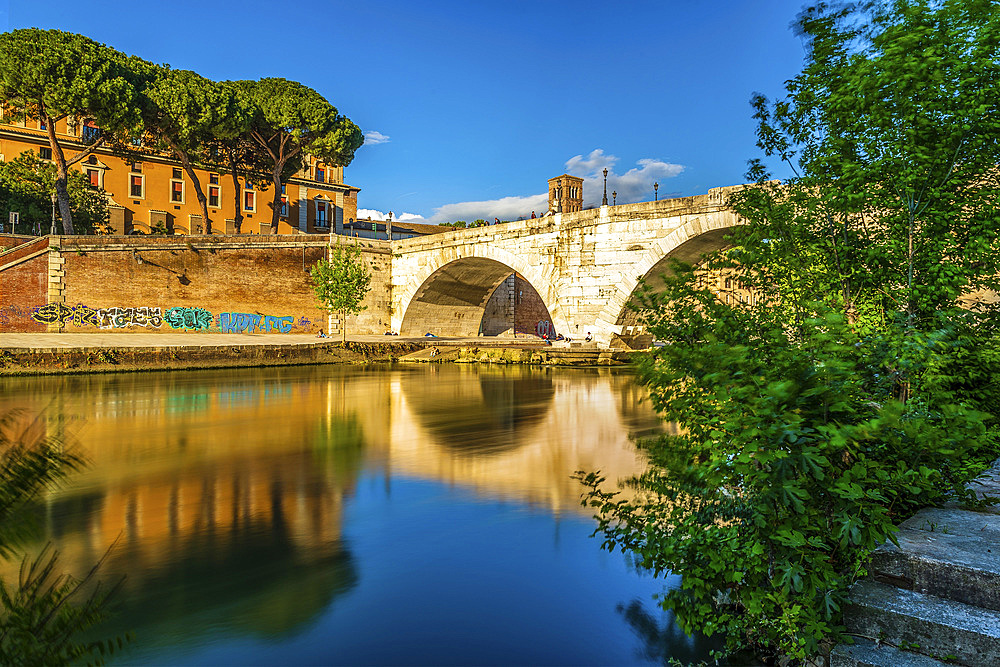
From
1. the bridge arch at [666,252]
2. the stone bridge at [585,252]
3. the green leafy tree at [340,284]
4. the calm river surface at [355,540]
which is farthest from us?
the green leafy tree at [340,284]

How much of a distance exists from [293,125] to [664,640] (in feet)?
137

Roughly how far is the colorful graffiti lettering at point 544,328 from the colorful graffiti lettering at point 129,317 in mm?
24364

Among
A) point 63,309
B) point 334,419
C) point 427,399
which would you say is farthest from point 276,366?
point 63,309

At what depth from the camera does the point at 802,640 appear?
2637 mm

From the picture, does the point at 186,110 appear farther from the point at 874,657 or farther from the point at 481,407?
the point at 874,657

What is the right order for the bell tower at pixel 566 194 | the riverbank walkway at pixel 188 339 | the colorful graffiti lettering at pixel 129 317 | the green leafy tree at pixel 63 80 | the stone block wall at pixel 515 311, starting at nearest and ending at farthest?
the riverbank walkway at pixel 188 339 < the colorful graffiti lettering at pixel 129 317 < the green leafy tree at pixel 63 80 < the bell tower at pixel 566 194 < the stone block wall at pixel 515 311

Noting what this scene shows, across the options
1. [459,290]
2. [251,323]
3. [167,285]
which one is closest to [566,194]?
[459,290]

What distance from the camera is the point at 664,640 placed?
3742mm

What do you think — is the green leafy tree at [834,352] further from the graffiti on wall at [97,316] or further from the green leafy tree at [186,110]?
the green leafy tree at [186,110]

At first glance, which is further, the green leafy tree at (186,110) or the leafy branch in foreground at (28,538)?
the green leafy tree at (186,110)

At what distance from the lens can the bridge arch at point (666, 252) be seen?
19719 millimetres

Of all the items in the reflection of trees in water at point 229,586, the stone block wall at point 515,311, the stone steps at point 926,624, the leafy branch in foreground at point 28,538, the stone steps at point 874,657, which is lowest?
the reflection of trees in water at point 229,586

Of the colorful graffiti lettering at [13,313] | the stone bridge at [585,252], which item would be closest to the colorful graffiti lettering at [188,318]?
the colorful graffiti lettering at [13,313]

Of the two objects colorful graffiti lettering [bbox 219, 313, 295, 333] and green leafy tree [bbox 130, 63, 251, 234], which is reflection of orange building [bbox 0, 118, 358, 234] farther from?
colorful graffiti lettering [bbox 219, 313, 295, 333]
